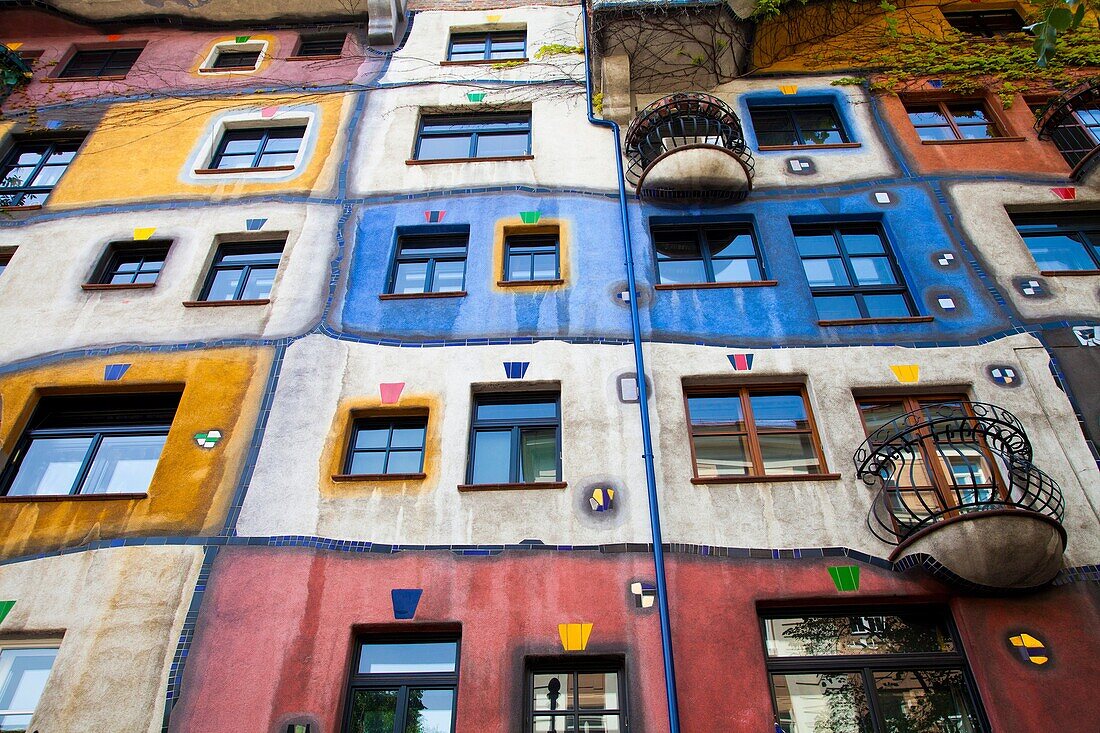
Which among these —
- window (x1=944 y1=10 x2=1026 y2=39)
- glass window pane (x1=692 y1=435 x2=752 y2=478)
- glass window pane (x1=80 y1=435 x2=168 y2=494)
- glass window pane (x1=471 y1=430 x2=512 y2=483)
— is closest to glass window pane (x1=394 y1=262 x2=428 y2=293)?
glass window pane (x1=471 y1=430 x2=512 y2=483)

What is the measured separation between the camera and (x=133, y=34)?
52.5 ft

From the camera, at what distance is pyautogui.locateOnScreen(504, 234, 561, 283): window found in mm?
11102

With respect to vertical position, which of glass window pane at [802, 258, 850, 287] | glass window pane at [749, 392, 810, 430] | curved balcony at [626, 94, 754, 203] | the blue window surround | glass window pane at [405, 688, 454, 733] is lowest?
glass window pane at [405, 688, 454, 733]

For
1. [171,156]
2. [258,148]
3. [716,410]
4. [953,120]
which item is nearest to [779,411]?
[716,410]

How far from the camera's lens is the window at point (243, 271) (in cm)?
1120

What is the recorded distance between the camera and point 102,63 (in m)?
15.7

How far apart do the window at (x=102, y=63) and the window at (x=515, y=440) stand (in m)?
11.2

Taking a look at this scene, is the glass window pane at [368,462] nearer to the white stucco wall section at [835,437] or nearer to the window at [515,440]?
the window at [515,440]

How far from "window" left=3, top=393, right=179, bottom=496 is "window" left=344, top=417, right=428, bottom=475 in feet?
7.57

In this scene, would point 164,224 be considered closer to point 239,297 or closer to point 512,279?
point 239,297

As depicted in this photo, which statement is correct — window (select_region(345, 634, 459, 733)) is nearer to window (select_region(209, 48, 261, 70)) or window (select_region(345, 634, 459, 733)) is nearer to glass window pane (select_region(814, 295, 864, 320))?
glass window pane (select_region(814, 295, 864, 320))

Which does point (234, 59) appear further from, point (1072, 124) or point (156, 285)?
point (1072, 124)

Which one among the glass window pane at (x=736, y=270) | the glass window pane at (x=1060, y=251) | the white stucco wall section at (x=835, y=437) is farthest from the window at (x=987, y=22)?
the white stucco wall section at (x=835, y=437)

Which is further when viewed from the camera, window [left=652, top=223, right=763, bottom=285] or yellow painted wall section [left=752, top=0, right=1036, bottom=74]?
yellow painted wall section [left=752, top=0, right=1036, bottom=74]
